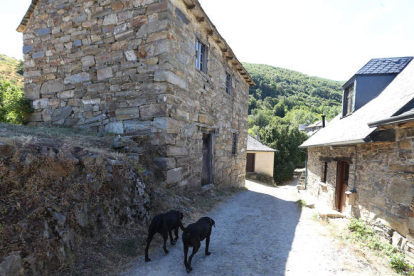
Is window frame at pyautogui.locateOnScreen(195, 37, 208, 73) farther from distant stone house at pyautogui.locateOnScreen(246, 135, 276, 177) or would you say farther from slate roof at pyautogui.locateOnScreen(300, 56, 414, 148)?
distant stone house at pyautogui.locateOnScreen(246, 135, 276, 177)

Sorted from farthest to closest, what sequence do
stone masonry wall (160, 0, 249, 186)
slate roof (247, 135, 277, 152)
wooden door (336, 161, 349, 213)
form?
slate roof (247, 135, 277, 152) → wooden door (336, 161, 349, 213) → stone masonry wall (160, 0, 249, 186)

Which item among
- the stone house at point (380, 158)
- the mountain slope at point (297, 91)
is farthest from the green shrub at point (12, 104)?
the mountain slope at point (297, 91)

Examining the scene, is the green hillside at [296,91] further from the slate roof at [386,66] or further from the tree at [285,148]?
the slate roof at [386,66]

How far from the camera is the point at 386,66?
8211 mm

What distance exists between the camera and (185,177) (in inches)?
255

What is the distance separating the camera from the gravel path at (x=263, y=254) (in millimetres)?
3357

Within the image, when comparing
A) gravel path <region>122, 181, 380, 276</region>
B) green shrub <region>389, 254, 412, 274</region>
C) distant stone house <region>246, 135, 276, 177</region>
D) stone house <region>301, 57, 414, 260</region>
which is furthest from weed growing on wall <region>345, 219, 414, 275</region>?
distant stone house <region>246, 135, 276, 177</region>

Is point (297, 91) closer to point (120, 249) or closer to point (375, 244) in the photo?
point (375, 244)

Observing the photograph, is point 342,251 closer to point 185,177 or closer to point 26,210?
point 185,177

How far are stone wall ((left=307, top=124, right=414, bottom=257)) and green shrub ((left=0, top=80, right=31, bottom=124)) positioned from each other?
1024 centimetres

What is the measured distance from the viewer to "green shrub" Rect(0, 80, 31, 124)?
7.22 m

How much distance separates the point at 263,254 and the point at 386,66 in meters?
8.49

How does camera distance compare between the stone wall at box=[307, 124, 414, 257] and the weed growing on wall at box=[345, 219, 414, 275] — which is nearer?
the weed growing on wall at box=[345, 219, 414, 275]

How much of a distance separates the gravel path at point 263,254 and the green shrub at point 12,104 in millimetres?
6954
